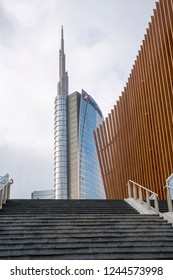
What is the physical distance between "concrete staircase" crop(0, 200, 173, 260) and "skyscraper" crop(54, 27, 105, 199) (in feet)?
312

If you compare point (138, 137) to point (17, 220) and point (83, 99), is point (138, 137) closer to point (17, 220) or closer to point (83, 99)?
point (17, 220)

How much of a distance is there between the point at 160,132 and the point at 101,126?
32.9ft

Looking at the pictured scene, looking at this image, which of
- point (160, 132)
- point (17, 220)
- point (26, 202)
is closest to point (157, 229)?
point (17, 220)

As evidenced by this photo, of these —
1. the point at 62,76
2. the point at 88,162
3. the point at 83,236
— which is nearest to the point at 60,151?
the point at 88,162

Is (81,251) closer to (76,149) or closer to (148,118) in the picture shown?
(148,118)

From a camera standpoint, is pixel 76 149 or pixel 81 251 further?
pixel 76 149

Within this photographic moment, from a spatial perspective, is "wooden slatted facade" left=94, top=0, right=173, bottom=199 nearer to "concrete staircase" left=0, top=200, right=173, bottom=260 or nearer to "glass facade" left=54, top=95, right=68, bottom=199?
"concrete staircase" left=0, top=200, right=173, bottom=260

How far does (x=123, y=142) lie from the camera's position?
22.3 meters

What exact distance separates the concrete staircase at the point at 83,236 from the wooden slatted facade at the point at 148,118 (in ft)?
27.2

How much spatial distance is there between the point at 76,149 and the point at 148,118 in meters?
91.3

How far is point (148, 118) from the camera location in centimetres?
1841

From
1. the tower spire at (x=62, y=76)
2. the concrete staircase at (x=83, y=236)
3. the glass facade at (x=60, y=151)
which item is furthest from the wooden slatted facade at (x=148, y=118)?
the tower spire at (x=62, y=76)

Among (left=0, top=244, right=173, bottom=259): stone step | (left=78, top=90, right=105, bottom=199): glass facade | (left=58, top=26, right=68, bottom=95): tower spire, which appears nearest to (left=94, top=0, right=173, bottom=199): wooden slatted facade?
(left=0, top=244, right=173, bottom=259): stone step

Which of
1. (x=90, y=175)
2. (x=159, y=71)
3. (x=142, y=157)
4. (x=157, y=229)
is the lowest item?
(x=157, y=229)
